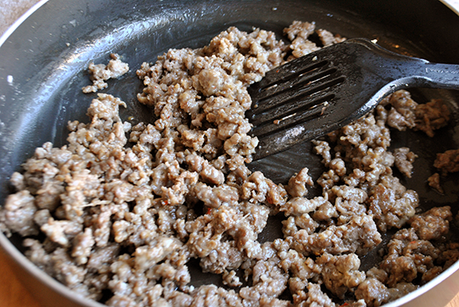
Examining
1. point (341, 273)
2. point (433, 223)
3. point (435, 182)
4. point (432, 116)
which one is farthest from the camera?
point (432, 116)

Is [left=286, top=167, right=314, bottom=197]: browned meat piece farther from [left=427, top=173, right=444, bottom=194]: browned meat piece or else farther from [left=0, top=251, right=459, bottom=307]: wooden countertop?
[left=0, top=251, right=459, bottom=307]: wooden countertop

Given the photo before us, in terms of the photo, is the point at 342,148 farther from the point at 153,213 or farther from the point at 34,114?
the point at 34,114

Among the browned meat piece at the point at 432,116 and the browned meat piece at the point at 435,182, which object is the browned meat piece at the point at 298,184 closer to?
the browned meat piece at the point at 435,182

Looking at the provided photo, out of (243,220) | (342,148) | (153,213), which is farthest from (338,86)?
(153,213)

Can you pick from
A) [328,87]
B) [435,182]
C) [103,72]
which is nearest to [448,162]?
[435,182]

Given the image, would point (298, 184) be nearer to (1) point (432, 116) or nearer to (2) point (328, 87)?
(2) point (328, 87)

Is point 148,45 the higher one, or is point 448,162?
point 148,45
